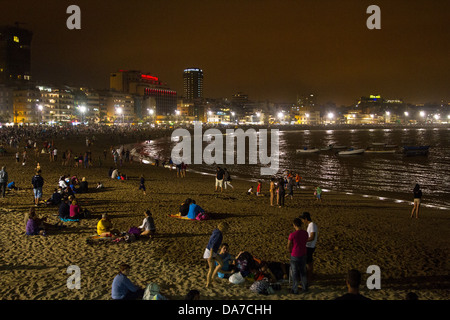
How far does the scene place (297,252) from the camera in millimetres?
6312

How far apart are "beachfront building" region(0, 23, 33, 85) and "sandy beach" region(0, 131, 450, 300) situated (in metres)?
174

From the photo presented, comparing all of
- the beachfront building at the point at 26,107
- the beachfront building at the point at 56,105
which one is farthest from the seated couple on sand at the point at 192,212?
the beachfront building at the point at 56,105

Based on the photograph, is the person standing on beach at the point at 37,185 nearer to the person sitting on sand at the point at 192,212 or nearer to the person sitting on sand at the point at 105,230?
the person sitting on sand at the point at 105,230

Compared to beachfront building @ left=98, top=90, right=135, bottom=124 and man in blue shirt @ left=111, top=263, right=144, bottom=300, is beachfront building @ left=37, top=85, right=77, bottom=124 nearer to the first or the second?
beachfront building @ left=98, top=90, right=135, bottom=124

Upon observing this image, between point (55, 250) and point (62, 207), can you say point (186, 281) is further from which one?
point (62, 207)

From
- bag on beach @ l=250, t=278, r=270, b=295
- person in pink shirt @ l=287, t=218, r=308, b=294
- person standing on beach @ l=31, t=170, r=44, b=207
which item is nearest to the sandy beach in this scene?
bag on beach @ l=250, t=278, r=270, b=295

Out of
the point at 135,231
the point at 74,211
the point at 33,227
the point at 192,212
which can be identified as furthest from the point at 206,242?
the point at 33,227

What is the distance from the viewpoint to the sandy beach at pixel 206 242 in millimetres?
7180

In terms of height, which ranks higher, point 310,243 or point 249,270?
point 310,243

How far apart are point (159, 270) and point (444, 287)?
246 inches

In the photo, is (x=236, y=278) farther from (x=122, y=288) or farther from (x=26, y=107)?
(x=26, y=107)

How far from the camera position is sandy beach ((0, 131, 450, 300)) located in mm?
7180

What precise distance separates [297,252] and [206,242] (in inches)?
164

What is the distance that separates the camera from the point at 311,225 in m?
6.95
